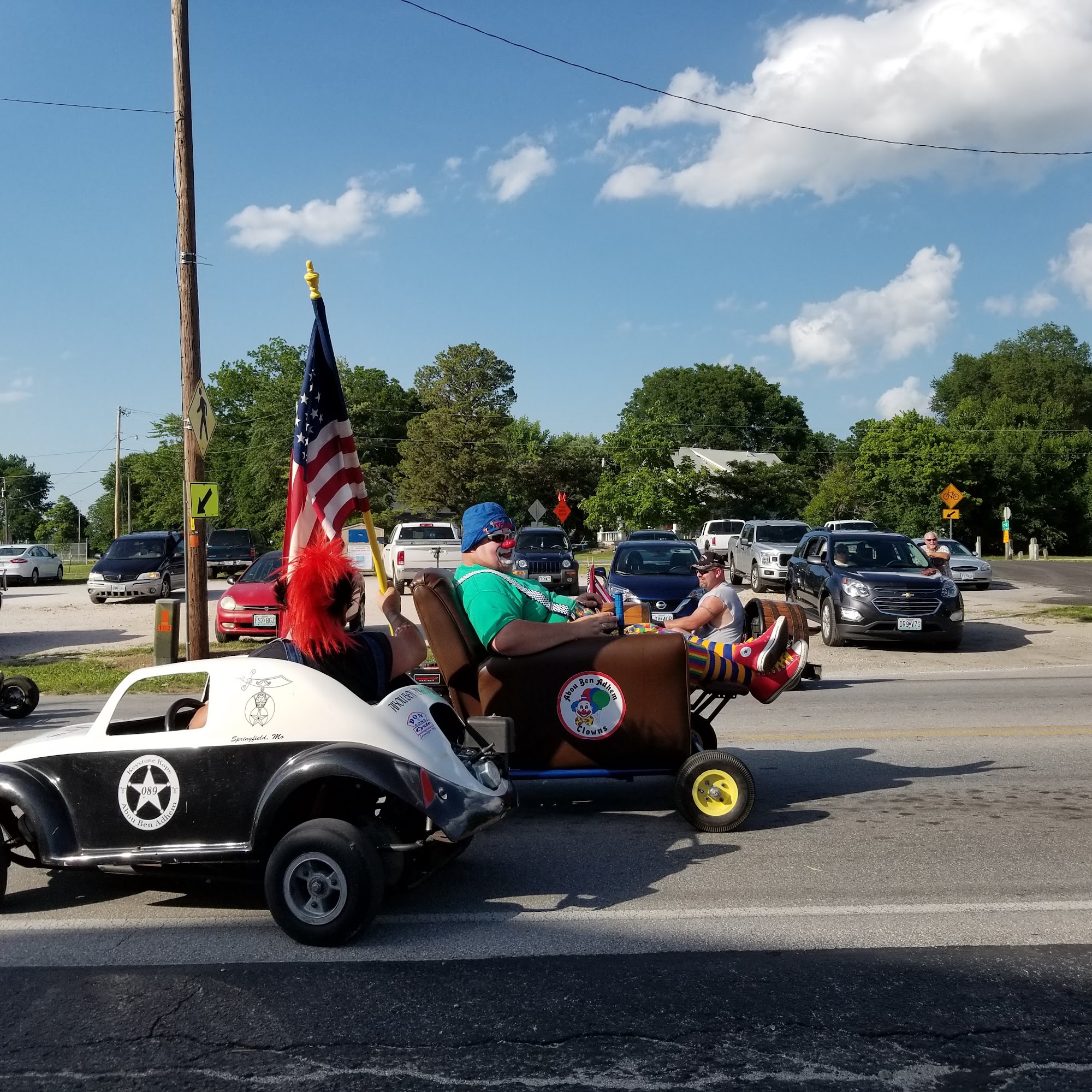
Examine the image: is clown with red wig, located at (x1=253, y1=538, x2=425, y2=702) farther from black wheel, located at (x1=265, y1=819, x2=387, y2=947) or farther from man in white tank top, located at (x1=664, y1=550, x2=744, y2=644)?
man in white tank top, located at (x1=664, y1=550, x2=744, y2=644)

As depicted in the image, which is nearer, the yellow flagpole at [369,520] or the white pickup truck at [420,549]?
the yellow flagpole at [369,520]

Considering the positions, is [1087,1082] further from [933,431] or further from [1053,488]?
[1053,488]

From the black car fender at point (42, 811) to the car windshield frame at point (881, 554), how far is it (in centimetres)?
1518

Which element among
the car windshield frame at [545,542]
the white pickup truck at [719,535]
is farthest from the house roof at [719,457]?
the car windshield frame at [545,542]

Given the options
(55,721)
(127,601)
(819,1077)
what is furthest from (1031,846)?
(127,601)

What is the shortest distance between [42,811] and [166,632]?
37.7 ft

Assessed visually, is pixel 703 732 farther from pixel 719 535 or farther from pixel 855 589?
pixel 719 535

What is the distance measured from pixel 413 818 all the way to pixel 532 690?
1.54 m

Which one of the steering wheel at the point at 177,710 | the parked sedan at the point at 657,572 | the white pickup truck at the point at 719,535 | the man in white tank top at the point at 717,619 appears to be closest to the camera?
the steering wheel at the point at 177,710

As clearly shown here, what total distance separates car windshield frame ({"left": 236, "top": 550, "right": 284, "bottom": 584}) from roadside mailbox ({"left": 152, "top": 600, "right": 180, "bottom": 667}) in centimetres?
373

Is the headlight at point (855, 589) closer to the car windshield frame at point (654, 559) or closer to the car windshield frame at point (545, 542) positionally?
the car windshield frame at point (654, 559)

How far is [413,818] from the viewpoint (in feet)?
16.6

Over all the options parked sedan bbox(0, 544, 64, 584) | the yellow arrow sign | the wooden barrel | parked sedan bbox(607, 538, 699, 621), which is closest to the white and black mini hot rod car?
the wooden barrel

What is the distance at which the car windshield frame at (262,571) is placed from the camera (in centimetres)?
2030
